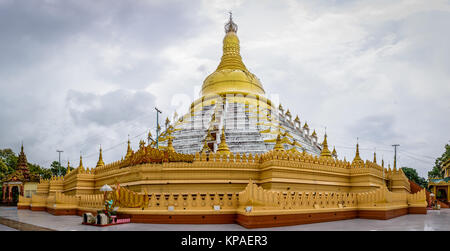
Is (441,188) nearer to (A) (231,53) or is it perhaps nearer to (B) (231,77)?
(B) (231,77)

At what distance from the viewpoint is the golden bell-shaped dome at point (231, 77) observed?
3875 centimetres

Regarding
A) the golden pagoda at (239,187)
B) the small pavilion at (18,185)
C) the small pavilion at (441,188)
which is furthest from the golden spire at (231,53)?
the small pavilion at (18,185)

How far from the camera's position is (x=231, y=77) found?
39406 millimetres

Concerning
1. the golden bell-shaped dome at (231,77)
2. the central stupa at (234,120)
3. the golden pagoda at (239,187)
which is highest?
the golden bell-shaped dome at (231,77)

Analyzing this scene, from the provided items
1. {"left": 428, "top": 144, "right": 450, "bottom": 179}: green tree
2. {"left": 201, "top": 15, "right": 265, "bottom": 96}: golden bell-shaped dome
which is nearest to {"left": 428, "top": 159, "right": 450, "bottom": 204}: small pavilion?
{"left": 428, "top": 144, "right": 450, "bottom": 179}: green tree

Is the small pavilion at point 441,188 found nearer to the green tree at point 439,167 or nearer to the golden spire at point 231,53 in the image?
the green tree at point 439,167

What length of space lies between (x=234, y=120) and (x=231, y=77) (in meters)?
8.26

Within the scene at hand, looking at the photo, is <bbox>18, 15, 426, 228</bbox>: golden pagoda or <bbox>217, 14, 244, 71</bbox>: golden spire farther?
<bbox>217, 14, 244, 71</bbox>: golden spire

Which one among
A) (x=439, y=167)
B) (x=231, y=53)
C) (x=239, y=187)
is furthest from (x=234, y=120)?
(x=439, y=167)

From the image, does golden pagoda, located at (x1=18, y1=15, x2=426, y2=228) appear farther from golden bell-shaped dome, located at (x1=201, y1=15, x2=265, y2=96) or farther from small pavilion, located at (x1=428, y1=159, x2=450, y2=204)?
small pavilion, located at (x1=428, y1=159, x2=450, y2=204)

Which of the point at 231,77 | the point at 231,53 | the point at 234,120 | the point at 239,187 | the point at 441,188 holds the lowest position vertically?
the point at 441,188

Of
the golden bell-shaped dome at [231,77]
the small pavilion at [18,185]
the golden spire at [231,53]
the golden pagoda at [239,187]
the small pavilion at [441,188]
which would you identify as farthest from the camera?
the golden spire at [231,53]

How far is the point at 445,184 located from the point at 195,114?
28318mm

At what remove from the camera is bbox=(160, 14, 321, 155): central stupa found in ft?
Result: 96.6
